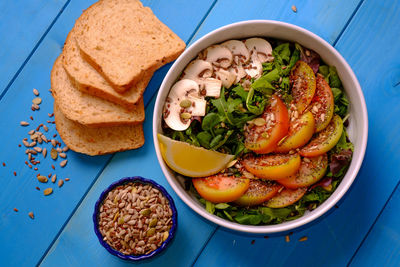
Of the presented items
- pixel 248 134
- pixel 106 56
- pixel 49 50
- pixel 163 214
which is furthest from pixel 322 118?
pixel 49 50

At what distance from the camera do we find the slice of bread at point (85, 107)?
1.90 meters

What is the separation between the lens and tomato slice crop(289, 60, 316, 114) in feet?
5.48

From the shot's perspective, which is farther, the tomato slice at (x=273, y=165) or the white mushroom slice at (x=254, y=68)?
the white mushroom slice at (x=254, y=68)

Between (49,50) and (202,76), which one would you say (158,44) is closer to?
(202,76)

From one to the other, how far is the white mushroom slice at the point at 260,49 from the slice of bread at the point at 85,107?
61 cm

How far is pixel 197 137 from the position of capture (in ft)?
5.64

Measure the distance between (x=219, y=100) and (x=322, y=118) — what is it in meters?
0.46

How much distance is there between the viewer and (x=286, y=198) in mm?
1689

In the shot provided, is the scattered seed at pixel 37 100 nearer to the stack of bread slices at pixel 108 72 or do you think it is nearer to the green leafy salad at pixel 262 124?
the stack of bread slices at pixel 108 72

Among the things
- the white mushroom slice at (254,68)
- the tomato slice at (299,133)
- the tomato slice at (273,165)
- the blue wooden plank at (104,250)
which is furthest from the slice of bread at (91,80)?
the tomato slice at (299,133)

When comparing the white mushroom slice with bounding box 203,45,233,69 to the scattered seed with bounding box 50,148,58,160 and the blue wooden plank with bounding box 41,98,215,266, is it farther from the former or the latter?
the scattered seed with bounding box 50,148,58,160

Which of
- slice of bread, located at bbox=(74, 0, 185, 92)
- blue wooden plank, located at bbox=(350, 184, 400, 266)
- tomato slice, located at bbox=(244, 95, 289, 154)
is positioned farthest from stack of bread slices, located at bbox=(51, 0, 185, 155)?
blue wooden plank, located at bbox=(350, 184, 400, 266)

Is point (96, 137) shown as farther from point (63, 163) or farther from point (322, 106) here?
point (322, 106)

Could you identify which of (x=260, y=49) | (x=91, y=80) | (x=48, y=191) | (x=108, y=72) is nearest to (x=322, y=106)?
(x=260, y=49)
